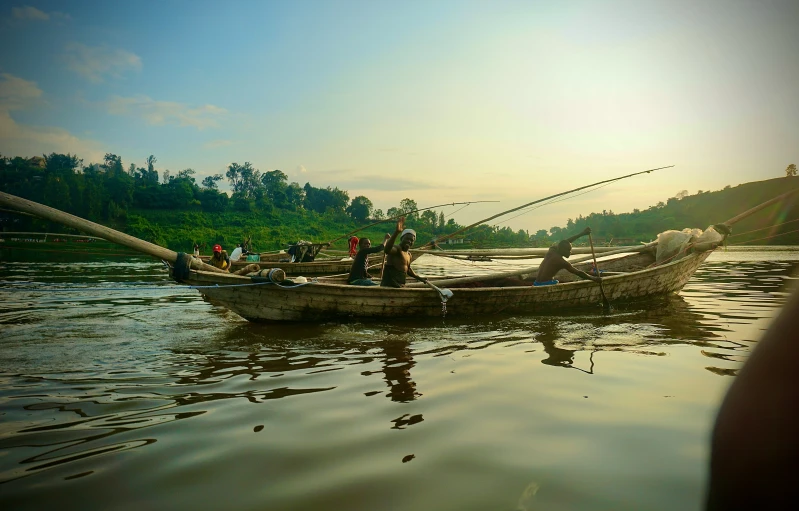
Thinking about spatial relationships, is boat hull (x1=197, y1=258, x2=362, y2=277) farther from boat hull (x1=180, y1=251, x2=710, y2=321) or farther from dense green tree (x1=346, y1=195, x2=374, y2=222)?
dense green tree (x1=346, y1=195, x2=374, y2=222)

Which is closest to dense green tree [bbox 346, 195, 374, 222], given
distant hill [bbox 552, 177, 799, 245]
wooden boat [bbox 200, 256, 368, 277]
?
distant hill [bbox 552, 177, 799, 245]

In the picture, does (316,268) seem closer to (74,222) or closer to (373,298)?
(373,298)

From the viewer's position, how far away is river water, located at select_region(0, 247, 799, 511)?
105 inches

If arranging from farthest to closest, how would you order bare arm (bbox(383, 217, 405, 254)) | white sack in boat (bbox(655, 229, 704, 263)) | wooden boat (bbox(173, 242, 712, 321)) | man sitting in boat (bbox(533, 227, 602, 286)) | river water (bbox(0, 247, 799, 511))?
1. white sack in boat (bbox(655, 229, 704, 263))
2. man sitting in boat (bbox(533, 227, 602, 286))
3. bare arm (bbox(383, 217, 405, 254))
4. wooden boat (bbox(173, 242, 712, 321))
5. river water (bbox(0, 247, 799, 511))

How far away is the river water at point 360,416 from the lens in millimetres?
2660

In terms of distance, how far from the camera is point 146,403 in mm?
4121

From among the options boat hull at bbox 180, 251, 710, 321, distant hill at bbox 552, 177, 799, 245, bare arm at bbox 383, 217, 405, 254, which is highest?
distant hill at bbox 552, 177, 799, 245

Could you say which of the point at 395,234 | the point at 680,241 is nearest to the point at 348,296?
the point at 395,234

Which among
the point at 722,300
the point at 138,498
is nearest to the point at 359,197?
the point at 722,300

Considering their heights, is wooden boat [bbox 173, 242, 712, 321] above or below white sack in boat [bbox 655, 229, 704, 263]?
below

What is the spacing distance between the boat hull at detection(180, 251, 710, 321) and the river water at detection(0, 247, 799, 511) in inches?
17.8

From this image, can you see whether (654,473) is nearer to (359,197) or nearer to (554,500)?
(554,500)

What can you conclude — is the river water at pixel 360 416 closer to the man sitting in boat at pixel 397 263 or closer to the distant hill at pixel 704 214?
the man sitting in boat at pixel 397 263

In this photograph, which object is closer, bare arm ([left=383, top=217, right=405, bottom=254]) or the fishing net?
bare arm ([left=383, top=217, right=405, bottom=254])
